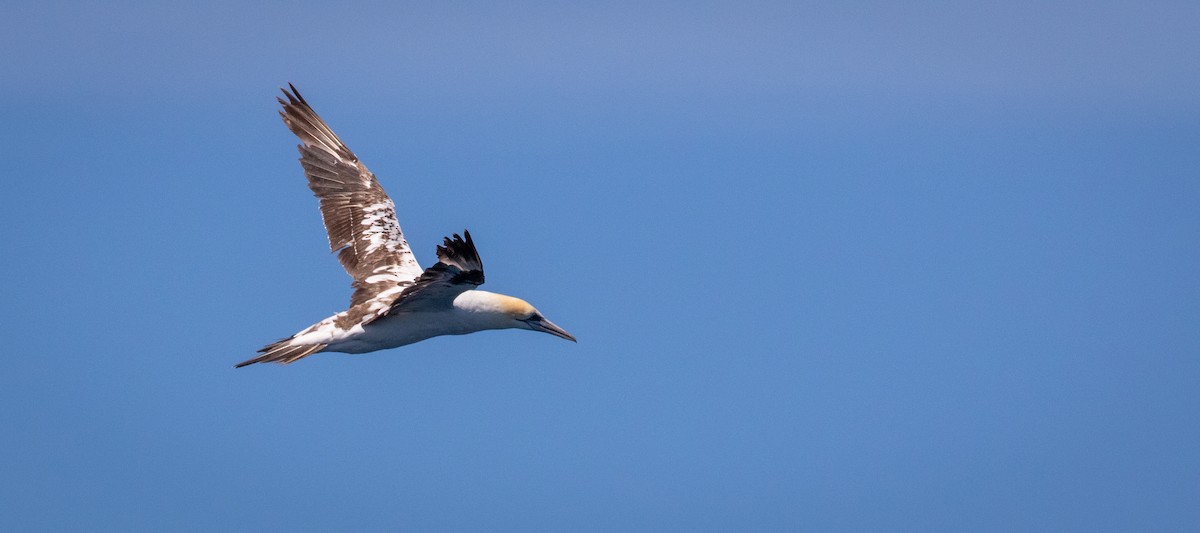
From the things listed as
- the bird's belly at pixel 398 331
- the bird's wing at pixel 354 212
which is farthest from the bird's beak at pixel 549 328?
the bird's wing at pixel 354 212

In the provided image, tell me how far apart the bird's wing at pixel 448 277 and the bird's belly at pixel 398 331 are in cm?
50

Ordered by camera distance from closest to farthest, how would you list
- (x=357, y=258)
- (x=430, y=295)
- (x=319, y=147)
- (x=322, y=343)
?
(x=430, y=295)
(x=322, y=343)
(x=357, y=258)
(x=319, y=147)

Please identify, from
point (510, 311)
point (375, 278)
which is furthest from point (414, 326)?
point (375, 278)

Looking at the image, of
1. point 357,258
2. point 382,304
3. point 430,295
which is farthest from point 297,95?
point 430,295

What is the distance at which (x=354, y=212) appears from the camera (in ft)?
88.2

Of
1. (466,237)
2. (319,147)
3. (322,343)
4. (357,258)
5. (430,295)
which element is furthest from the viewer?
(319,147)

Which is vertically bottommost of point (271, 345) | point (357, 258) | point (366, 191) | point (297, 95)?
point (271, 345)

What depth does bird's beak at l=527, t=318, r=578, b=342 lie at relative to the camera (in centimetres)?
2267

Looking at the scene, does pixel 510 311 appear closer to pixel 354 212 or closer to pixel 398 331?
pixel 398 331

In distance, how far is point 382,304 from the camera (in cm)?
2277

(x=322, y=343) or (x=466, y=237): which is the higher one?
(x=466, y=237)

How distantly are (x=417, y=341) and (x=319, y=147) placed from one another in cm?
767

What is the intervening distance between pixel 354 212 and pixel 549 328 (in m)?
6.43

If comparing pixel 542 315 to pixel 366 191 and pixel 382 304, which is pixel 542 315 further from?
pixel 366 191
